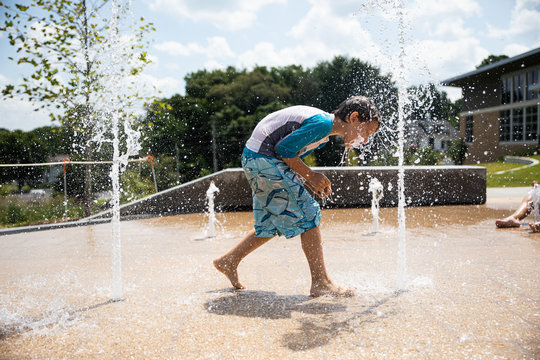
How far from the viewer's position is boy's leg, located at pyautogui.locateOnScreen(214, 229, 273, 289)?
294 centimetres

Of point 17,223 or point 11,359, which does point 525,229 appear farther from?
point 17,223

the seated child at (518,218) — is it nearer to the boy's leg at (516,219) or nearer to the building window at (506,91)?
the boy's leg at (516,219)

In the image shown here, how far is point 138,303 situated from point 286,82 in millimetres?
44108

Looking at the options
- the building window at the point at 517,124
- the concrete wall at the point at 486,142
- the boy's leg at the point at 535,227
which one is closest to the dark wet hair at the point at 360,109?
the boy's leg at the point at 535,227

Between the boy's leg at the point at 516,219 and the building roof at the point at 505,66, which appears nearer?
the boy's leg at the point at 516,219

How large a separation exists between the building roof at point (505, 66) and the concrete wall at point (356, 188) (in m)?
17.8

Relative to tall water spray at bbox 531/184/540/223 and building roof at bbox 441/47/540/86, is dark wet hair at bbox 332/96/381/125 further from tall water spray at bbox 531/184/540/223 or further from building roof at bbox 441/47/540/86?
building roof at bbox 441/47/540/86

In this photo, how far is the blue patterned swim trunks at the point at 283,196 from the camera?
106 inches

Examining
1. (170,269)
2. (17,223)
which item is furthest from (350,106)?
(17,223)

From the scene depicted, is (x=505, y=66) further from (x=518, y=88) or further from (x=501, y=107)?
(x=501, y=107)

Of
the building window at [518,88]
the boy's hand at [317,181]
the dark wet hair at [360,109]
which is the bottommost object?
the boy's hand at [317,181]

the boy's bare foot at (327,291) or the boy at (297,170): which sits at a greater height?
the boy at (297,170)

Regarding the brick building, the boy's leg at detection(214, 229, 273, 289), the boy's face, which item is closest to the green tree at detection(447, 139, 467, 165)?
the brick building

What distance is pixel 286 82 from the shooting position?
45.4 m
